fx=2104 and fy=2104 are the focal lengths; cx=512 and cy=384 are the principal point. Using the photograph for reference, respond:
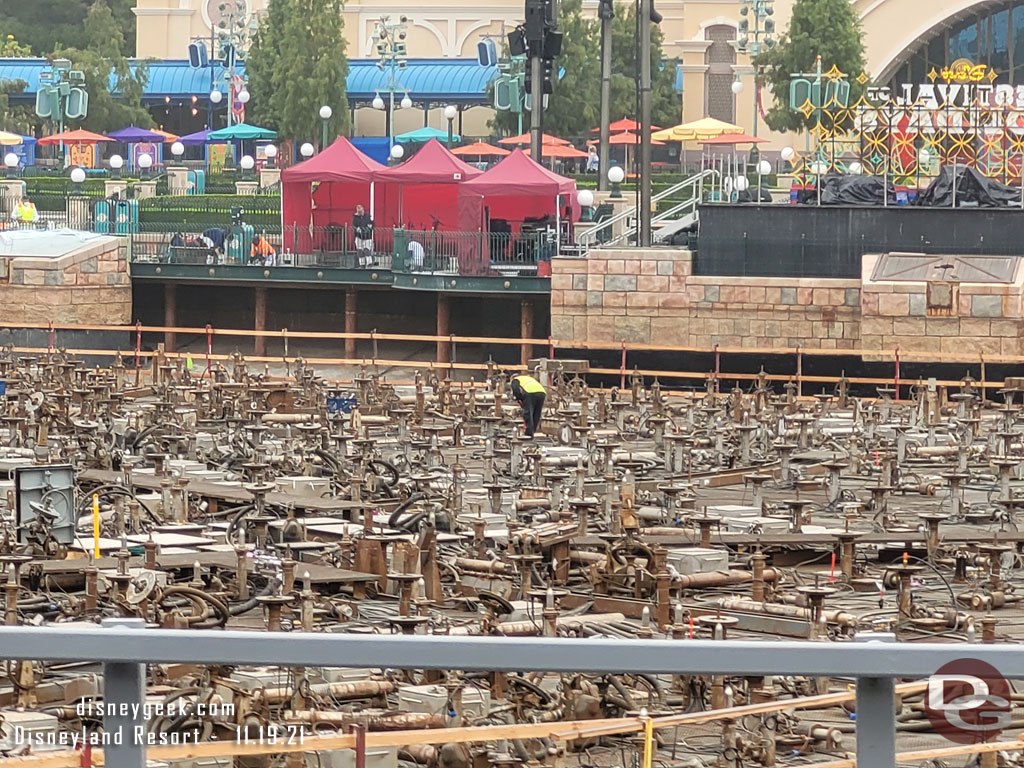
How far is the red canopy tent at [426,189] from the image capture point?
4244 centimetres

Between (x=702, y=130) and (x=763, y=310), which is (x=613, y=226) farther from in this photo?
(x=702, y=130)

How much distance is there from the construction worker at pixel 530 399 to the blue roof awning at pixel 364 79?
54.2 metres

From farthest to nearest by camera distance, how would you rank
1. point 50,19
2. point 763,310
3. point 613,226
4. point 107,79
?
point 50,19
point 107,79
point 613,226
point 763,310

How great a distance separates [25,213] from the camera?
45.0 meters

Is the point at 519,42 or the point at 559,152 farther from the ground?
the point at 519,42

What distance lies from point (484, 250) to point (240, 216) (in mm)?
7616

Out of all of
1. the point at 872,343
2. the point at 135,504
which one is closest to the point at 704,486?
the point at 135,504

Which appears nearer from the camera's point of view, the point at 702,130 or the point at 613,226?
the point at 613,226

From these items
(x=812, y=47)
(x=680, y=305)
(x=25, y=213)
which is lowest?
(x=680, y=305)

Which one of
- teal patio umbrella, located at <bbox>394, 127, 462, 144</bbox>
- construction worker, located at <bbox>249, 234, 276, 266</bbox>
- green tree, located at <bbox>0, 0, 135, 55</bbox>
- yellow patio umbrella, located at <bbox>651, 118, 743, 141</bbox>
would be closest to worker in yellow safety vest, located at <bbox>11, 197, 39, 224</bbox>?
construction worker, located at <bbox>249, 234, 276, 266</bbox>

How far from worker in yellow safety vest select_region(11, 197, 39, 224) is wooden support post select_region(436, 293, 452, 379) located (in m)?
10.3

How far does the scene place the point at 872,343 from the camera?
1385 inches

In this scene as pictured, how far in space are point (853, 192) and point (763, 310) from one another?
3.20 m

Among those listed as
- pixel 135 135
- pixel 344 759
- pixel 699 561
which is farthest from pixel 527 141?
pixel 344 759
